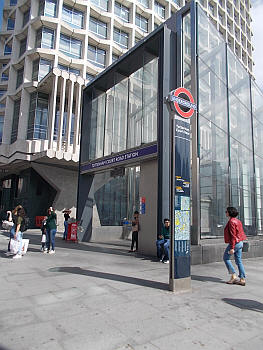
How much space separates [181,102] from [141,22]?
30.8 m

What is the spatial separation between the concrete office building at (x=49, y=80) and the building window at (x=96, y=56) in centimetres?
10

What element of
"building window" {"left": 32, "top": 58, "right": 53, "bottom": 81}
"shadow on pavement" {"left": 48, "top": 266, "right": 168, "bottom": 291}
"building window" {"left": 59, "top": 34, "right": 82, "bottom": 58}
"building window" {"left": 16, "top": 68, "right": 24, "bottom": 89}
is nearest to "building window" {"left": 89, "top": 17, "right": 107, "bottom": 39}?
"building window" {"left": 59, "top": 34, "right": 82, "bottom": 58}

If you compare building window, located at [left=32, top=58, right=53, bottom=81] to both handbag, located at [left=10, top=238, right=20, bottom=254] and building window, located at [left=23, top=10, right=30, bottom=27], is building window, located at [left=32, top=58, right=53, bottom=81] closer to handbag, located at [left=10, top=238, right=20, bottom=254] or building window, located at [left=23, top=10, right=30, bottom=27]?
building window, located at [left=23, top=10, right=30, bottom=27]

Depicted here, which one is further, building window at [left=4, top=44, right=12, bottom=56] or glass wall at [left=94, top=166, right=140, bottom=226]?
building window at [left=4, top=44, right=12, bottom=56]

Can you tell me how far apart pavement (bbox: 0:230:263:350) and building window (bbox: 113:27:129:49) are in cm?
2806

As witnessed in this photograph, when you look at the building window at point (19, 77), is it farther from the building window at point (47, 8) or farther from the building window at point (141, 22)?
the building window at point (141, 22)

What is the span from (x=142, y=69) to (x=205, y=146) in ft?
17.2

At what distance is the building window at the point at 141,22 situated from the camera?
31.1 metres

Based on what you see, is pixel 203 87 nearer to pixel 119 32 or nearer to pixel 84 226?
pixel 84 226

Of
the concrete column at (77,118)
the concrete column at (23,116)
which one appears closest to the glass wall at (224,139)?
Result: the concrete column at (77,118)

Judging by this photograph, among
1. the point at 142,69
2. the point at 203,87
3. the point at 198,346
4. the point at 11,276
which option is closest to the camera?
the point at 198,346

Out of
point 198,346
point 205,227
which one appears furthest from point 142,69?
point 198,346

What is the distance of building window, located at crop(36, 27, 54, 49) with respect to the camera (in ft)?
77.8

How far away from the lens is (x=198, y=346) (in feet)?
9.70
